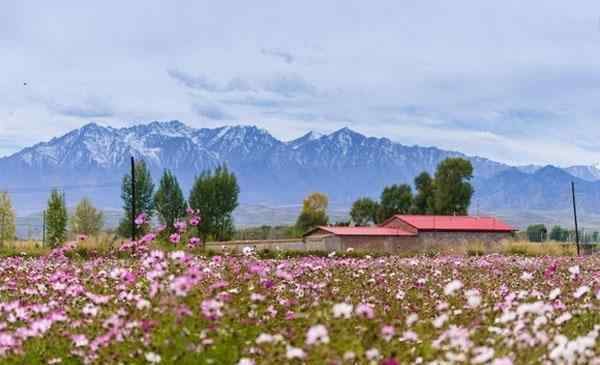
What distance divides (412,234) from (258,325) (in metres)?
59.0

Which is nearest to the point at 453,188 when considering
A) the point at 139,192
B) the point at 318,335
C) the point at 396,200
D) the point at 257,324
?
the point at 396,200

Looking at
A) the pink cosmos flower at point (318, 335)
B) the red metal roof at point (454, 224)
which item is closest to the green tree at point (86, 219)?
the red metal roof at point (454, 224)

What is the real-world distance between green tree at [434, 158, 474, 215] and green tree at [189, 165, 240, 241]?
2725 centimetres

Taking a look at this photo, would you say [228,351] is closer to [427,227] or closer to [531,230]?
[427,227]

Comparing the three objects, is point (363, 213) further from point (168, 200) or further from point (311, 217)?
point (168, 200)

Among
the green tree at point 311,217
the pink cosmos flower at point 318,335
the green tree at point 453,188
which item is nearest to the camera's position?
the pink cosmos flower at point 318,335

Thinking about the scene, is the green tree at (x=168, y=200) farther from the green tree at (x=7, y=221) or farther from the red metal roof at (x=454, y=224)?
the red metal roof at (x=454, y=224)

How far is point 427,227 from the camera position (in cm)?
6700

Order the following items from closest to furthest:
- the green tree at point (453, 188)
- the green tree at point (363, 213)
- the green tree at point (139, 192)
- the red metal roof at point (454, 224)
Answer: the red metal roof at point (454, 224)
the green tree at point (139, 192)
the green tree at point (453, 188)
the green tree at point (363, 213)

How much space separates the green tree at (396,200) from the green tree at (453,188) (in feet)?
29.8

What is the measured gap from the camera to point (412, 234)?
66062 millimetres

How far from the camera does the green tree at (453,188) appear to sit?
3826 inches

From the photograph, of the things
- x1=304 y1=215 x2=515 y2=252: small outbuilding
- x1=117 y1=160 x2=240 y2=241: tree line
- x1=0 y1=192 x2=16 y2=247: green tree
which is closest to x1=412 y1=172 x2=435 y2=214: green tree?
x1=304 y1=215 x2=515 y2=252: small outbuilding

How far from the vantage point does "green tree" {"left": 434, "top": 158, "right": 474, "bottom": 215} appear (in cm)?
9719
